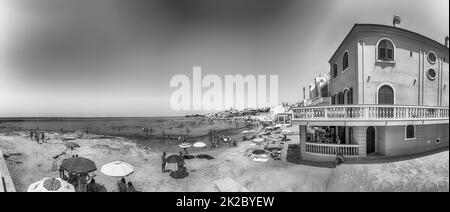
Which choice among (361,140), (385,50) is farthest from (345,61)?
(361,140)

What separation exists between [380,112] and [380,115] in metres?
0.12

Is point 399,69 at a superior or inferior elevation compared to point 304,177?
superior

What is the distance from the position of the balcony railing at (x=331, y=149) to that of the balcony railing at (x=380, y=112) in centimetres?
180

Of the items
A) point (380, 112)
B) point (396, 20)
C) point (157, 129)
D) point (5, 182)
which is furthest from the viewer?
point (157, 129)

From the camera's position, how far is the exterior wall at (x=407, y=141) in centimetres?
803

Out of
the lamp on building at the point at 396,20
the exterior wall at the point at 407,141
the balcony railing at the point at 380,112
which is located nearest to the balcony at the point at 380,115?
the balcony railing at the point at 380,112

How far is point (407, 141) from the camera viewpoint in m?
8.05

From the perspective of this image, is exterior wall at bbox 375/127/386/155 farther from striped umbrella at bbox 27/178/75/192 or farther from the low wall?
the low wall

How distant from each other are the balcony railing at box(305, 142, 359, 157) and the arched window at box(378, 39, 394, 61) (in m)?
4.08

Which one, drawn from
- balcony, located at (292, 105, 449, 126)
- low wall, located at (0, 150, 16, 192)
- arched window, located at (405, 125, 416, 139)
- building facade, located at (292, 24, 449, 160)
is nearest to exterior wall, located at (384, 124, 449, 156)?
building facade, located at (292, 24, 449, 160)

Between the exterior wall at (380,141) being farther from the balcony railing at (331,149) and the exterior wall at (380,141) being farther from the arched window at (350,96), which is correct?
the arched window at (350,96)

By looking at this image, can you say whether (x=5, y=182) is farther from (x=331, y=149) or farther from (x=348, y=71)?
(x=348, y=71)
